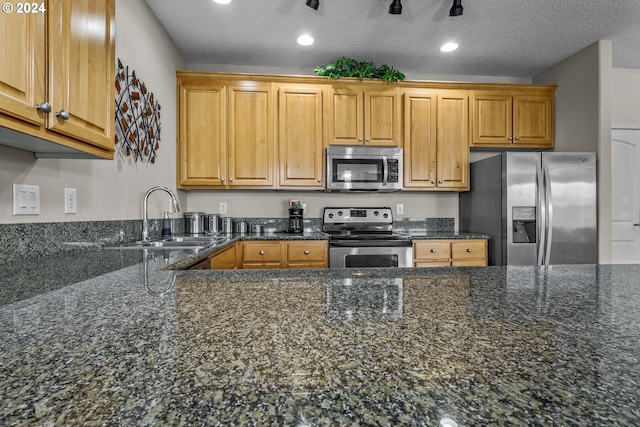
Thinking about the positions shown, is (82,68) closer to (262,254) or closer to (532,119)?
(262,254)

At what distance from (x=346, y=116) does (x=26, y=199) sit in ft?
8.50

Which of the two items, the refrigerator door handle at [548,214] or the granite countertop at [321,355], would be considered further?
the refrigerator door handle at [548,214]

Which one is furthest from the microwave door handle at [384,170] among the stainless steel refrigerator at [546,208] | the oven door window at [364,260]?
the stainless steel refrigerator at [546,208]

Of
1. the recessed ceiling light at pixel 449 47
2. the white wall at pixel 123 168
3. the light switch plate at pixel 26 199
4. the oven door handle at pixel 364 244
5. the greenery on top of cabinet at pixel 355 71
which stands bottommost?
the oven door handle at pixel 364 244

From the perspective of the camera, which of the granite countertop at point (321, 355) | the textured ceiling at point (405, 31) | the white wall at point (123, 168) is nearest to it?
the granite countertop at point (321, 355)

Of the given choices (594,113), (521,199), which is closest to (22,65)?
(521,199)

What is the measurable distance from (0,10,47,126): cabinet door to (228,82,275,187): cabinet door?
2.17 meters

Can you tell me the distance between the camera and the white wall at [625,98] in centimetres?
366

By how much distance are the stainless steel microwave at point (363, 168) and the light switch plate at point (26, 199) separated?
7.36 ft

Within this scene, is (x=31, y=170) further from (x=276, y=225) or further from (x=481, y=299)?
(x=276, y=225)

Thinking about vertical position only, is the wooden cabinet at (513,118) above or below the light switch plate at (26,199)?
above

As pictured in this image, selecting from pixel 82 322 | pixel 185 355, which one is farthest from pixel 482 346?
pixel 82 322

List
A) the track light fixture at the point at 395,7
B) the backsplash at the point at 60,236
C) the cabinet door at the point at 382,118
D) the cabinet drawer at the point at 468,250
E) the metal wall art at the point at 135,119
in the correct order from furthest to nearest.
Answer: the cabinet door at the point at 382,118
the cabinet drawer at the point at 468,250
the track light fixture at the point at 395,7
the metal wall art at the point at 135,119
the backsplash at the point at 60,236

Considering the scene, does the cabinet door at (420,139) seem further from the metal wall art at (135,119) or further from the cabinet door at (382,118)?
the metal wall art at (135,119)
